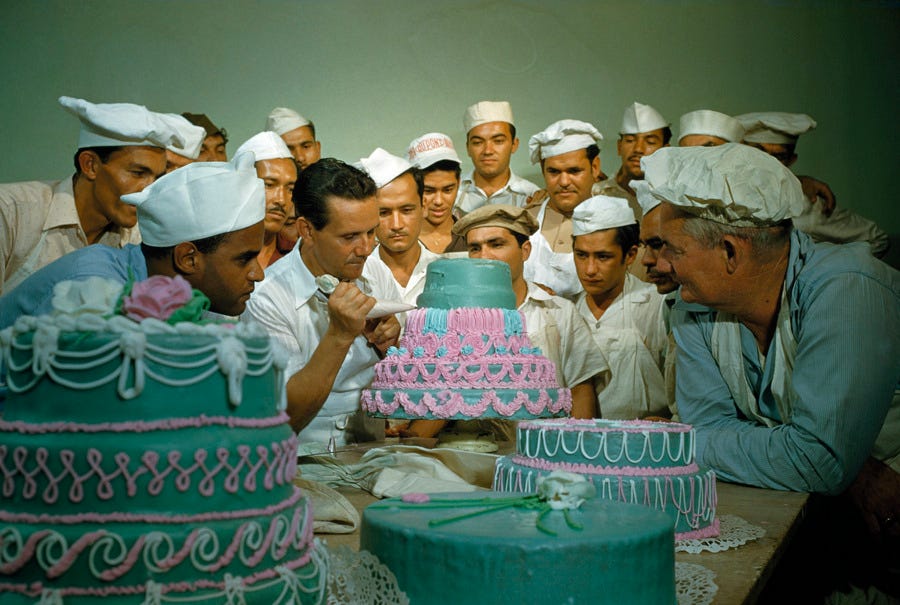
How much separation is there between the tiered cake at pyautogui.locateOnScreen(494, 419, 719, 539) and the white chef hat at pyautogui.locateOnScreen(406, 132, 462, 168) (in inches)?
134

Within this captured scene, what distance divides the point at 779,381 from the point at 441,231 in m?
2.86

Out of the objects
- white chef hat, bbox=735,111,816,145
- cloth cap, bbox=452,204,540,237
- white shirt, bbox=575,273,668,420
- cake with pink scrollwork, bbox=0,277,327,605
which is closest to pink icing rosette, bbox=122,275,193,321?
cake with pink scrollwork, bbox=0,277,327,605

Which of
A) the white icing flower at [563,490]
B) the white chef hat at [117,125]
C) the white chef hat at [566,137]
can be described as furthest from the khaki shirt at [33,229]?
the white chef hat at [566,137]

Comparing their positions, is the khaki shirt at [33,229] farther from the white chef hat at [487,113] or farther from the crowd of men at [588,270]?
the white chef hat at [487,113]

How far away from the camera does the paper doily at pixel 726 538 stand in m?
2.23

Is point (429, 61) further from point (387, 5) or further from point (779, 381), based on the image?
point (779, 381)

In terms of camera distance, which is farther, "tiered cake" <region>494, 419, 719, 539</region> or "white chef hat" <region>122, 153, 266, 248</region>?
"white chef hat" <region>122, 153, 266, 248</region>

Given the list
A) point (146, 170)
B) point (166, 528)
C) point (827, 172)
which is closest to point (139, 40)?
point (146, 170)

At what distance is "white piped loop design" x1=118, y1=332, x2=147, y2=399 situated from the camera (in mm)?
1309

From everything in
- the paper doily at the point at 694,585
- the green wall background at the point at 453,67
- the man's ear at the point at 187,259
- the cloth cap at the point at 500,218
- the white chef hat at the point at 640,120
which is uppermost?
the green wall background at the point at 453,67

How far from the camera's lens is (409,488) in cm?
262

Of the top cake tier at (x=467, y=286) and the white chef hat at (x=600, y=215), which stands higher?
the white chef hat at (x=600, y=215)

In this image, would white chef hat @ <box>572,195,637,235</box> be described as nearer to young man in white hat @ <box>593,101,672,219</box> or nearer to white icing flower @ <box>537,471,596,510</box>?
young man in white hat @ <box>593,101,672,219</box>

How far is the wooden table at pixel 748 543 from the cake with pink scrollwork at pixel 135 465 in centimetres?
77
